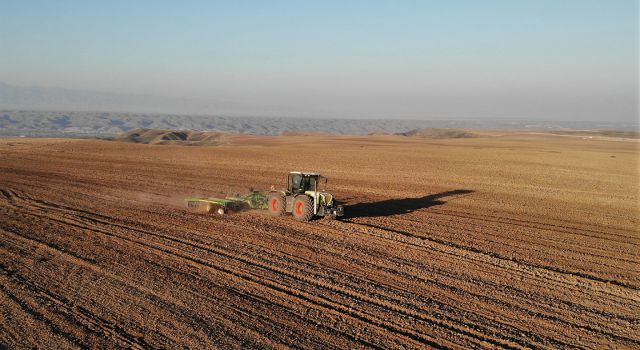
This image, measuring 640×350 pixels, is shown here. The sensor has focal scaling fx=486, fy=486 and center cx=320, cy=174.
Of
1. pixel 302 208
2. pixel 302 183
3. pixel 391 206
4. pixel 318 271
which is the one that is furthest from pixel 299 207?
pixel 391 206

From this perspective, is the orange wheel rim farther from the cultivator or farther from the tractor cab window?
the tractor cab window

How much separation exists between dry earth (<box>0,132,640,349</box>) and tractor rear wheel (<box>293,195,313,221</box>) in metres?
0.41

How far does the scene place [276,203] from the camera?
17266 millimetres

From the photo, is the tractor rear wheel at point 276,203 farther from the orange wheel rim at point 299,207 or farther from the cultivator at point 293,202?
the orange wheel rim at point 299,207

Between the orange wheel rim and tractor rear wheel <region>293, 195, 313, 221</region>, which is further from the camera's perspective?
the orange wheel rim

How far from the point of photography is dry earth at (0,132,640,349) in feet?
28.6

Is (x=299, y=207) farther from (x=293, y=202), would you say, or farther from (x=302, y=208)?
(x=293, y=202)

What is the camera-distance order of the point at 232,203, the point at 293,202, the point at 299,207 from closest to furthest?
the point at 299,207, the point at 293,202, the point at 232,203

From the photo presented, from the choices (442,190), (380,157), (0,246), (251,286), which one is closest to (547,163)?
(380,157)

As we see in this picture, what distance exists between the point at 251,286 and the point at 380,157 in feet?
115

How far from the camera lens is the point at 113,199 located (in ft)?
67.0

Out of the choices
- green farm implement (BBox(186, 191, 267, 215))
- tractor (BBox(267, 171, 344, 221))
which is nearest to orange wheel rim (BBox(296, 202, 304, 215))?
tractor (BBox(267, 171, 344, 221))

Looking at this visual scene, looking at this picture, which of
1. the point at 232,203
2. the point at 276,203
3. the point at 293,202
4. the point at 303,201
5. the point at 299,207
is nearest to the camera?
the point at 303,201

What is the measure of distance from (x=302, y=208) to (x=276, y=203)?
3.80 feet
